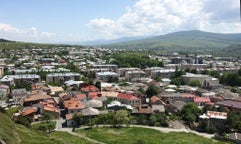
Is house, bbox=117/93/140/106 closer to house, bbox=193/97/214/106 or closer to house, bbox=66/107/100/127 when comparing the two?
house, bbox=66/107/100/127

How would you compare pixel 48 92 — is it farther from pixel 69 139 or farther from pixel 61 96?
pixel 69 139

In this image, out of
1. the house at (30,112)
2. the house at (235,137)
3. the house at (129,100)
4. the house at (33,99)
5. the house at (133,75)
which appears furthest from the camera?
the house at (133,75)

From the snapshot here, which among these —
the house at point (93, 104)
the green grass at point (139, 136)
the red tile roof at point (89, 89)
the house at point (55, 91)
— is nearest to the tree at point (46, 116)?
the house at point (93, 104)

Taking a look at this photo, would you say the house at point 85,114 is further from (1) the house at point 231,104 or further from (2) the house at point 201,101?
(1) the house at point 231,104

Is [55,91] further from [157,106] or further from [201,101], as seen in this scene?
[201,101]

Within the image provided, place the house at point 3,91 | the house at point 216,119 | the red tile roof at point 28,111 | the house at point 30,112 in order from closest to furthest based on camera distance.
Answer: the house at point 216,119 → the house at point 30,112 → the red tile roof at point 28,111 → the house at point 3,91

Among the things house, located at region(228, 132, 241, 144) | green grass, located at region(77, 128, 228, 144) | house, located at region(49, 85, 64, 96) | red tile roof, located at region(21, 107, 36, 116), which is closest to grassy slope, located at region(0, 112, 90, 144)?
green grass, located at region(77, 128, 228, 144)

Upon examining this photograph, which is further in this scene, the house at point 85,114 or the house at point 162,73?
the house at point 162,73
